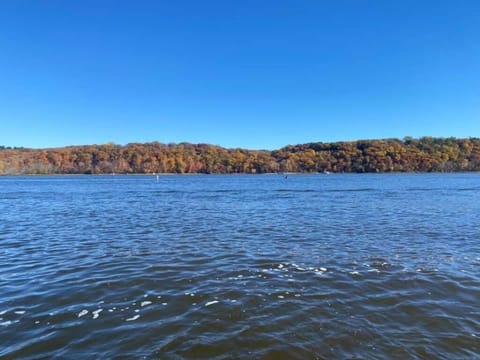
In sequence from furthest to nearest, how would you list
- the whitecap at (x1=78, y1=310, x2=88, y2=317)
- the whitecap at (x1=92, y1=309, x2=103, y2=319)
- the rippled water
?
the whitecap at (x1=78, y1=310, x2=88, y2=317) < the whitecap at (x1=92, y1=309, x2=103, y2=319) < the rippled water

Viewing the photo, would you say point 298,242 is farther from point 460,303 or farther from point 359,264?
point 460,303

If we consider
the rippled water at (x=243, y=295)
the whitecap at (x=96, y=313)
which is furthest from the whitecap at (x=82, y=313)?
the whitecap at (x=96, y=313)

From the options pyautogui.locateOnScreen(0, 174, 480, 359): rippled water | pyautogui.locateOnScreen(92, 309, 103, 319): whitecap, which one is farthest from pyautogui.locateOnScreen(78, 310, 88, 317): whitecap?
pyautogui.locateOnScreen(92, 309, 103, 319): whitecap

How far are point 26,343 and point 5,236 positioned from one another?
14.1 meters

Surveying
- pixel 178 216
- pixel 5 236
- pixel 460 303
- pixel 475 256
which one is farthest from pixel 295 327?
pixel 178 216

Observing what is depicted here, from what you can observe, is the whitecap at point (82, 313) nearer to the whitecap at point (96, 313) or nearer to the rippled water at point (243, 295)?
the rippled water at point (243, 295)

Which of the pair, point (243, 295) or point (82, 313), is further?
point (243, 295)

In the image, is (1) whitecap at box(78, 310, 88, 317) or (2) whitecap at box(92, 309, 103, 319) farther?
(1) whitecap at box(78, 310, 88, 317)

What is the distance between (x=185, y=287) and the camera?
9242 millimetres

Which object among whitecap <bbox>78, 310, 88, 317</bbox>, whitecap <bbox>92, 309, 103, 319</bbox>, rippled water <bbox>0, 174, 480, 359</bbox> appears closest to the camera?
rippled water <bbox>0, 174, 480, 359</bbox>

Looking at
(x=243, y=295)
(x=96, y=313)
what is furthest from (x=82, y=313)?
(x=243, y=295)

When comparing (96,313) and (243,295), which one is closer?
(96,313)

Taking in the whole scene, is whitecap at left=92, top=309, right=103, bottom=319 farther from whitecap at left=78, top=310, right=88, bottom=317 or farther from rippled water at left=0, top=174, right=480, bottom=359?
whitecap at left=78, top=310, right=88, bottom=317

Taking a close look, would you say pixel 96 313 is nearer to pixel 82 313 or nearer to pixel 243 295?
pixel 82 313
